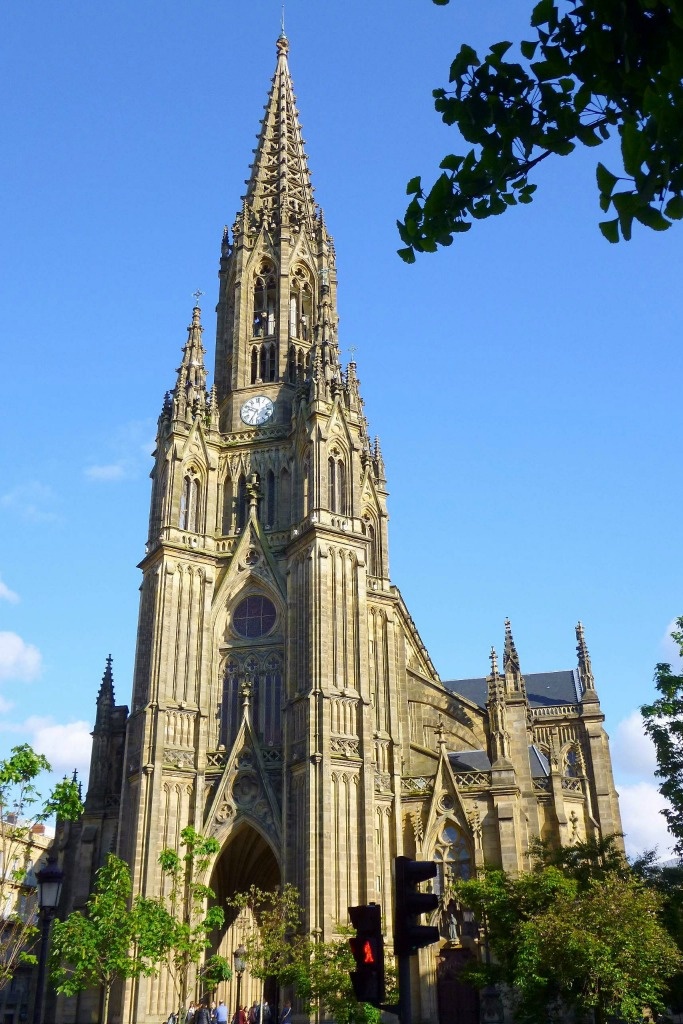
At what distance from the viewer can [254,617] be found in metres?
45.2

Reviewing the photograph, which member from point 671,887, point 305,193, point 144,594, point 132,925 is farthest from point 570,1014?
point 305,193

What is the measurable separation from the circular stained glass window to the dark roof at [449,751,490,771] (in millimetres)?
9349

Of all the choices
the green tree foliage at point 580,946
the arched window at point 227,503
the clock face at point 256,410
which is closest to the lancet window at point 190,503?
the arched window at point 227,503

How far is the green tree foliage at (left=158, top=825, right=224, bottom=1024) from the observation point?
3250cm

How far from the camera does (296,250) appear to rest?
55.9 metres

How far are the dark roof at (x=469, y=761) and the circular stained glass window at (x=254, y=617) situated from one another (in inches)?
368

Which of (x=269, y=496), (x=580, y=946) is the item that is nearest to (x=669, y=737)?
(x=580, y=946)

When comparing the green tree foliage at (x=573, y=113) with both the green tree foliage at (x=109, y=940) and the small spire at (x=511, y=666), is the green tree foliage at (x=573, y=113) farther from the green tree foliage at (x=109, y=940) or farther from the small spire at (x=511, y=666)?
the small spire at (x=511, y=666)

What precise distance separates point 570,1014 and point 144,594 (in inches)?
894

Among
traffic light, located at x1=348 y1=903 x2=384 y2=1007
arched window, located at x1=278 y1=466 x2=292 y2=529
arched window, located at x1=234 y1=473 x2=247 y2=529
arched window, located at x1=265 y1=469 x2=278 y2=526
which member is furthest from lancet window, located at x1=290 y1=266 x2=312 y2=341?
traffic light, located at x1=348 y1=903 x2=384 y2=1007

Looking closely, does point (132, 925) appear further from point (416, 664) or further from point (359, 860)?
point (416, 664)

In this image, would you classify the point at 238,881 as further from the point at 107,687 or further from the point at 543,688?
the point at 543,688

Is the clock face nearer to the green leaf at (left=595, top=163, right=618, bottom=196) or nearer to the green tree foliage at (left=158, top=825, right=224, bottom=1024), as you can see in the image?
the green tree foliage at (left=158, top=825, right=224, bottom=1024)

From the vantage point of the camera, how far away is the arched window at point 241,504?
48219mm
